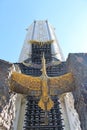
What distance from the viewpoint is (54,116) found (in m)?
9.00

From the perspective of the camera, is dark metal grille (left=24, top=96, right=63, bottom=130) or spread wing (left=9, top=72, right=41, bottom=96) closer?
dark metal grille (left=24, top=96, right=63, bottom=130)

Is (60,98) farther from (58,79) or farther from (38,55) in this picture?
(38,55)

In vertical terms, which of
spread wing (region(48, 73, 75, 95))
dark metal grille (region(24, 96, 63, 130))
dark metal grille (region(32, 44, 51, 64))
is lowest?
dark metal grille (region(32, 44, 51, 64))

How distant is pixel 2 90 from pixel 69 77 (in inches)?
100

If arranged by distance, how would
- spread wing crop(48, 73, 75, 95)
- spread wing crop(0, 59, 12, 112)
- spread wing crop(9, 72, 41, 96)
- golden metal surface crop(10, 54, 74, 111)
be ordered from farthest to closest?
1. spread wing crop(48, 73, 75, 95)
2. spread wing crop(9, 72, 41, 96)
3. golden metal surface crop(10, 54, 74, 111)
4. spread wing crop(0, 59, 12, 112)

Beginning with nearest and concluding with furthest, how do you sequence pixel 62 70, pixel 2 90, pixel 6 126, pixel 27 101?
pixel 6 126 < pixel 2 90 < pixel 27 101 < pixel 62 70

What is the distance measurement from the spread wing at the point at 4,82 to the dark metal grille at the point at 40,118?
→ 4.98 ft

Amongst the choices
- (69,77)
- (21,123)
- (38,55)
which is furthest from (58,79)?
(38,55)

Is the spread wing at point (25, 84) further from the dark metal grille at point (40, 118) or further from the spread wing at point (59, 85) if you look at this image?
the dark metal grille at point (40, 118)

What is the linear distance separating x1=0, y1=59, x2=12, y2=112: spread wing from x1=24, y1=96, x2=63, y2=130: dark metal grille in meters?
1.52

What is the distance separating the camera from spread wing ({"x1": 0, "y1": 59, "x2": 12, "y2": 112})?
23.7ft

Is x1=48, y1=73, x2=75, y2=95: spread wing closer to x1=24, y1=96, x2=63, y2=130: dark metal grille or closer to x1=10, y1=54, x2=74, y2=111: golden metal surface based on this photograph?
x1=10, y1=54, x2=74, y2=111: golden metal surface

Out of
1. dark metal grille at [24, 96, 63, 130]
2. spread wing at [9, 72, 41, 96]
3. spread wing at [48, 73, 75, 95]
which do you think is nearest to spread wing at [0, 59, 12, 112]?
spread wing at [9, 72, 41, 96]

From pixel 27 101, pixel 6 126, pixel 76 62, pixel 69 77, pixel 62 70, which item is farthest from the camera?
pixel 62 70
